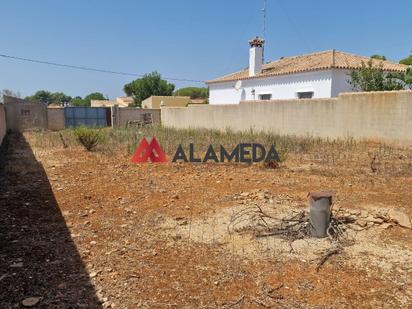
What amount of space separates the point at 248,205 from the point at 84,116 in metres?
21.3

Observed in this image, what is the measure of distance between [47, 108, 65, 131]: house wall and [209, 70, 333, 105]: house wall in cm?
1064

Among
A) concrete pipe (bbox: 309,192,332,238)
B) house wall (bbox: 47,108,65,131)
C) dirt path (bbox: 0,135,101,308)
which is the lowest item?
dirt path (bbox: 0,135,101,308)

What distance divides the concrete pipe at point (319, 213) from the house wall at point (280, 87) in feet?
43.2

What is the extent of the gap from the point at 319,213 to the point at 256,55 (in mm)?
18474

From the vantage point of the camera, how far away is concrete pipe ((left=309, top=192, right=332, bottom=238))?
371 centimetres

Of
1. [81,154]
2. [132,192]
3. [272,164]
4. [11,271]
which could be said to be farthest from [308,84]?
[11,271]

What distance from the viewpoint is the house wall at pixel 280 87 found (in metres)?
16.2

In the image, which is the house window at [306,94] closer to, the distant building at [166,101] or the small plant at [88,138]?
the small plant at [88,138]

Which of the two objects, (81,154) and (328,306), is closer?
(328,306)

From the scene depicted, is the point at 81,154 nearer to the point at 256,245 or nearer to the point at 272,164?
the point at 272,164

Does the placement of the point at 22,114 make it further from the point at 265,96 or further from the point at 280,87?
the point at 280,87

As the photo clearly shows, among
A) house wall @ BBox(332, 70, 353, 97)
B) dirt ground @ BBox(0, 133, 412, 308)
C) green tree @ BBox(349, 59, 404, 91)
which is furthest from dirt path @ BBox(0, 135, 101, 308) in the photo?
house wall @ BBox(332, 70, 353, 97)

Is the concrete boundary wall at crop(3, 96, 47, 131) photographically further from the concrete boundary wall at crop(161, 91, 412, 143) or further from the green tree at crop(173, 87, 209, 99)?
the green tree at crop(173, 87, 209, 99)

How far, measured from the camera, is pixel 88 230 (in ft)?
13.5
